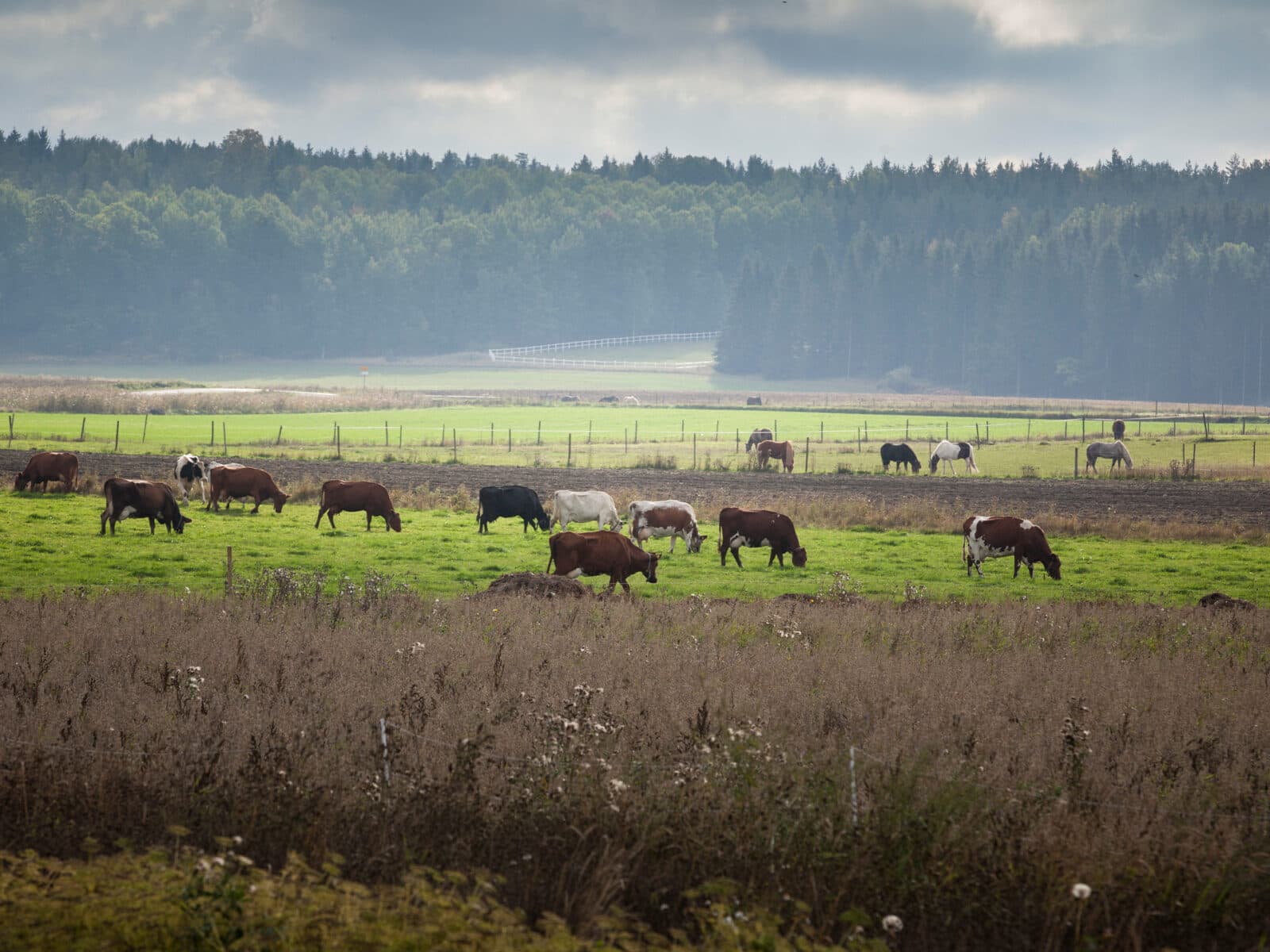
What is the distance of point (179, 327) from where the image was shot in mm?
197500

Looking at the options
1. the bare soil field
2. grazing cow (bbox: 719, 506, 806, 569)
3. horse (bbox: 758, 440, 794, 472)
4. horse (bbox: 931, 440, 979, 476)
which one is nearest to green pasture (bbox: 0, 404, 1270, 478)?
horse (bbox: 758, 440, 794, 472)

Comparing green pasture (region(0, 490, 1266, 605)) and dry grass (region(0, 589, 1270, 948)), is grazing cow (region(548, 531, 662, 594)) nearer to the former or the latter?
green pasture (region(0, 490, 1266, 605))

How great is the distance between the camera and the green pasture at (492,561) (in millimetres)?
22984

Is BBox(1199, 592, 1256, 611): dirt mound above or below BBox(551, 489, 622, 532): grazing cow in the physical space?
below

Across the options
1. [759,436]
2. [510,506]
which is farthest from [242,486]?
[759,436]

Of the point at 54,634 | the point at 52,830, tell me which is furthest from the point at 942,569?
the point at 52,830

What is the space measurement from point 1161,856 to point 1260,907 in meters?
0.64

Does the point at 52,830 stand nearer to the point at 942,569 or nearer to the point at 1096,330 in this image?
the point at 942,569

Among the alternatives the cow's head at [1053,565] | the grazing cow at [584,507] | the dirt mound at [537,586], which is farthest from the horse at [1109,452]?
the dirt mound at [537,586]

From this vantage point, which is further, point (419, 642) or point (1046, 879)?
point (419, 642)

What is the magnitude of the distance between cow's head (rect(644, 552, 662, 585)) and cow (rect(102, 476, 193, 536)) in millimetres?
11115

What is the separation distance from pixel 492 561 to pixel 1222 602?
1298 centimetres

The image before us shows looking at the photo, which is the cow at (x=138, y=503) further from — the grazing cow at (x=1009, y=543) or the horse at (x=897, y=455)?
the horse at (x=897, y=455)

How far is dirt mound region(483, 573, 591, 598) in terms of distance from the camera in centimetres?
2006
